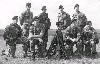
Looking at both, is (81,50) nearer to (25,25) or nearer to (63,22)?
(63,22)

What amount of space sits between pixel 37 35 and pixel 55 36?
1.05 metres

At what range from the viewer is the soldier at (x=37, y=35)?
602 inches

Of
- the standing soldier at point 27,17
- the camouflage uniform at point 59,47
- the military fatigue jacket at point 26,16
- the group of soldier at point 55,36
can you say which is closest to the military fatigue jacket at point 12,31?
the group of soldier at point 55,36

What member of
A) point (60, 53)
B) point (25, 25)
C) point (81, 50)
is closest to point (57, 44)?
point (60, 53)

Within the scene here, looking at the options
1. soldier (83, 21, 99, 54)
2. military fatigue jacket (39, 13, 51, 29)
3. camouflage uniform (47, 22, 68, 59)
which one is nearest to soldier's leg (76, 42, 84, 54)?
soldier (83, 21, 99, 54)

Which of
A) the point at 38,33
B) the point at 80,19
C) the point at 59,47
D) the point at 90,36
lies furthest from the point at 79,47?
the point at 38,33

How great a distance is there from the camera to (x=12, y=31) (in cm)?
1584

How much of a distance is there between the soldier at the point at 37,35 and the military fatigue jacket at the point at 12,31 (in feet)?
3.36

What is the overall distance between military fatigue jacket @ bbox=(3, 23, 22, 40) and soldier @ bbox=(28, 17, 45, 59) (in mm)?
1025

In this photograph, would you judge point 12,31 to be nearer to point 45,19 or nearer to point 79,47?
point 45,19

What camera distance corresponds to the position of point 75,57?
1556cm

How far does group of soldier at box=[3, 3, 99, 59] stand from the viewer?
608 inches

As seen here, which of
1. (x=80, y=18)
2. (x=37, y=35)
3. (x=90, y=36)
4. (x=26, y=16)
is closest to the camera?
(x=37, y=35)

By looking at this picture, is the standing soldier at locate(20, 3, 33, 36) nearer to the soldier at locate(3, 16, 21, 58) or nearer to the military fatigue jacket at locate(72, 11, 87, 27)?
the soldier at locate(3, 16, 21, 58)
